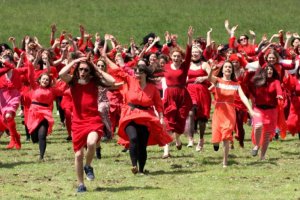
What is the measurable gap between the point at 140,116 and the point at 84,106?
175 cm

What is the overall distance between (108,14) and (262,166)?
39.3 metres

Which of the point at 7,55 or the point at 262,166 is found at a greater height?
the point at 7,55

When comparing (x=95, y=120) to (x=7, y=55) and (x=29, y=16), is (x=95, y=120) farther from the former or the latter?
(x=29, y=16)

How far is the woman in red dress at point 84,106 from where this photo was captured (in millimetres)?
13203

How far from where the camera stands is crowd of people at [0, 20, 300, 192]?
527 inches

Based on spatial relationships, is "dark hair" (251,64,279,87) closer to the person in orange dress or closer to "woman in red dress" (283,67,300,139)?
the person in orange dress

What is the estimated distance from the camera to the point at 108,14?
5475 centimetres

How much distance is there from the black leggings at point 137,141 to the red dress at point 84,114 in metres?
1.47

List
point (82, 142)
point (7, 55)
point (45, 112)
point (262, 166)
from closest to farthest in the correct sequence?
point (82, 142) < point (262, 166) < point (45, 112) < point (7, 55)

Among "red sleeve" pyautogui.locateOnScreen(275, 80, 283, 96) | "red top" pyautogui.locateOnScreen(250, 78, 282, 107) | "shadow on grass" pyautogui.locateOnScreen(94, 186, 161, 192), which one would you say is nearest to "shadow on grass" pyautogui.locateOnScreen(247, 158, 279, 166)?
"red top" pyautogui.locateOnScreen(250, 78, 282, 107)

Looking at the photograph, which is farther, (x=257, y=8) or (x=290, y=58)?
(x=257, y=8)

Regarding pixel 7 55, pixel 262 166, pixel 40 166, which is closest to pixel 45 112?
pixel 40 166

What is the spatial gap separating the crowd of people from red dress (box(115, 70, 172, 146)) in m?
0.02

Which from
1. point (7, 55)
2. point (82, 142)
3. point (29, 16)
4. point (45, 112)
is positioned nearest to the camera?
point (82, 142)
